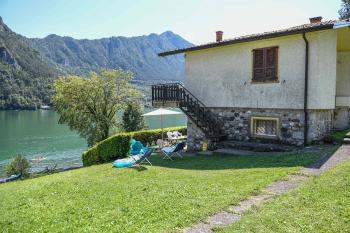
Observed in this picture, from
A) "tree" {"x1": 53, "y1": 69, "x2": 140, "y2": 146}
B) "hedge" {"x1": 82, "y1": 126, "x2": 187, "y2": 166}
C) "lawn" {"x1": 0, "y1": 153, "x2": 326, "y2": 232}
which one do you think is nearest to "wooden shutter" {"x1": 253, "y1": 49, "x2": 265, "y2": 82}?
"lawn" {"x1": 0, "y1": 153, "x2": 326, "y2": 232}

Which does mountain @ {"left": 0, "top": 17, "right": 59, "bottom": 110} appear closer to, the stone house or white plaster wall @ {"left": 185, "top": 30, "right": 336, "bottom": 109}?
the stone house

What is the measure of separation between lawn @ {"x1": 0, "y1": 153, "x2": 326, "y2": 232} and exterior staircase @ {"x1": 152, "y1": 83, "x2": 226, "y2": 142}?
4.45 m

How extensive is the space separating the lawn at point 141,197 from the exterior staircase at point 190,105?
445 cm

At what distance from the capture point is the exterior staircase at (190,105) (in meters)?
16.8

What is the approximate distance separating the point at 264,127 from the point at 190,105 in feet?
13.4

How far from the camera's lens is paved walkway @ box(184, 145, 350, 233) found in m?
6.03

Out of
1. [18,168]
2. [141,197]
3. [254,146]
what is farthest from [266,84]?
[18,168]

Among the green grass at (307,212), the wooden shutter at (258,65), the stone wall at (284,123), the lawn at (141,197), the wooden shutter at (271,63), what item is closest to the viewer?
the green grass at (307,212)

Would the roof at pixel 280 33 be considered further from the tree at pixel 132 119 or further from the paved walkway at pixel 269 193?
the tree at pixel 132 119

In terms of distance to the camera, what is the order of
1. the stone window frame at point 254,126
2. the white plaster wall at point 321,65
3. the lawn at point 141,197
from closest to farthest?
the lawn at point 141,197
the white plaster wall at point 321,65
the stone window frame at point 254,126

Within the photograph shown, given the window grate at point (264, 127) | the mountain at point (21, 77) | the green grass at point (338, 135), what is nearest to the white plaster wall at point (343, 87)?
the green grass at point (338, 135)

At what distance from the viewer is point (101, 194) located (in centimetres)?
885

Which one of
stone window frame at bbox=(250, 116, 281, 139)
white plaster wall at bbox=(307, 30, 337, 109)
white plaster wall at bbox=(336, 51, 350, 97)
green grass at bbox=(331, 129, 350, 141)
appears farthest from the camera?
white plaster wall at bbox=(336, 51, 350, 97)

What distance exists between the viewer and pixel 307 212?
6129 mm
